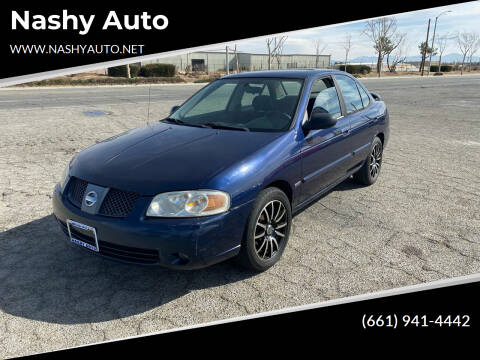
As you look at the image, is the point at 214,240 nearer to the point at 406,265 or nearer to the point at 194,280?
the point at 194,280

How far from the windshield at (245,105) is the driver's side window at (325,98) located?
17cm

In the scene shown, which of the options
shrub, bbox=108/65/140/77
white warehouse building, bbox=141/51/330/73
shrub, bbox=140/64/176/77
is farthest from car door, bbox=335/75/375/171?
white warehouse building, bbox=141/51/330/73

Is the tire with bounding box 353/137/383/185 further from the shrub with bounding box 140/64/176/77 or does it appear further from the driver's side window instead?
the shrub with bounding box 140/64/176/77

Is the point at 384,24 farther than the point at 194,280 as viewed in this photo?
Yes

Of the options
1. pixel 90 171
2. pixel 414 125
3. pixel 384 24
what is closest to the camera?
pixel 90 171

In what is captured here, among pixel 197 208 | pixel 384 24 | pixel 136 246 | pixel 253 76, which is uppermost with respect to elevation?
pixel 384 24

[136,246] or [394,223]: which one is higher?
[136,246]

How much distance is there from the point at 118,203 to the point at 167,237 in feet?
1.57

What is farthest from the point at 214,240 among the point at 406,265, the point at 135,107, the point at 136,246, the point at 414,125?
the point at 135,107

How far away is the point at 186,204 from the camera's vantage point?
2.65 m

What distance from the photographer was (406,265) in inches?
131

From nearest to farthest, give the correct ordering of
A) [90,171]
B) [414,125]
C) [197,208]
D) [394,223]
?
[197,208], [90,171], [394,223], [414,125]

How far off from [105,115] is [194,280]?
370 inches

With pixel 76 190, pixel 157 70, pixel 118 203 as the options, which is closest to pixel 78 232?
pixel 76 190
